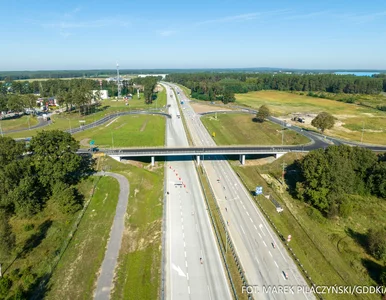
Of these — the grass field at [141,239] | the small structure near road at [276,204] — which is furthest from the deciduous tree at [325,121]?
the grass field at [141,239]

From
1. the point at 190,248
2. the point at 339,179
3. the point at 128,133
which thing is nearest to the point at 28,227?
the point at 190,248

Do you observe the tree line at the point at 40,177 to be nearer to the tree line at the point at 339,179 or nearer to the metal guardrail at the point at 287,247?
the metal guardrail at the point at 287,247

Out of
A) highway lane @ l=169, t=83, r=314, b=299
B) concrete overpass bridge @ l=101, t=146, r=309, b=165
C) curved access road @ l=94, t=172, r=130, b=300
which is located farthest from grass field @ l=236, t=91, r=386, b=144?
curved access road @ l=94, t=172, r=130, b=300

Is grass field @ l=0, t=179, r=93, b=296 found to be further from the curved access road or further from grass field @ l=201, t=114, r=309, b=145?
grass field @ l=201, t=114, r=309, b=145

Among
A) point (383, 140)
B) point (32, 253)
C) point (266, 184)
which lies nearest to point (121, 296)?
point (32, 253)

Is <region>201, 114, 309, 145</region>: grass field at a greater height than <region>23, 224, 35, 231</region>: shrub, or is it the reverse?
<region>201, 114, 309, 145</region>: grass field

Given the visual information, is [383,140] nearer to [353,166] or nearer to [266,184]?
[353,166]

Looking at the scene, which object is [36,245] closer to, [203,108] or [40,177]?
[40,177]
